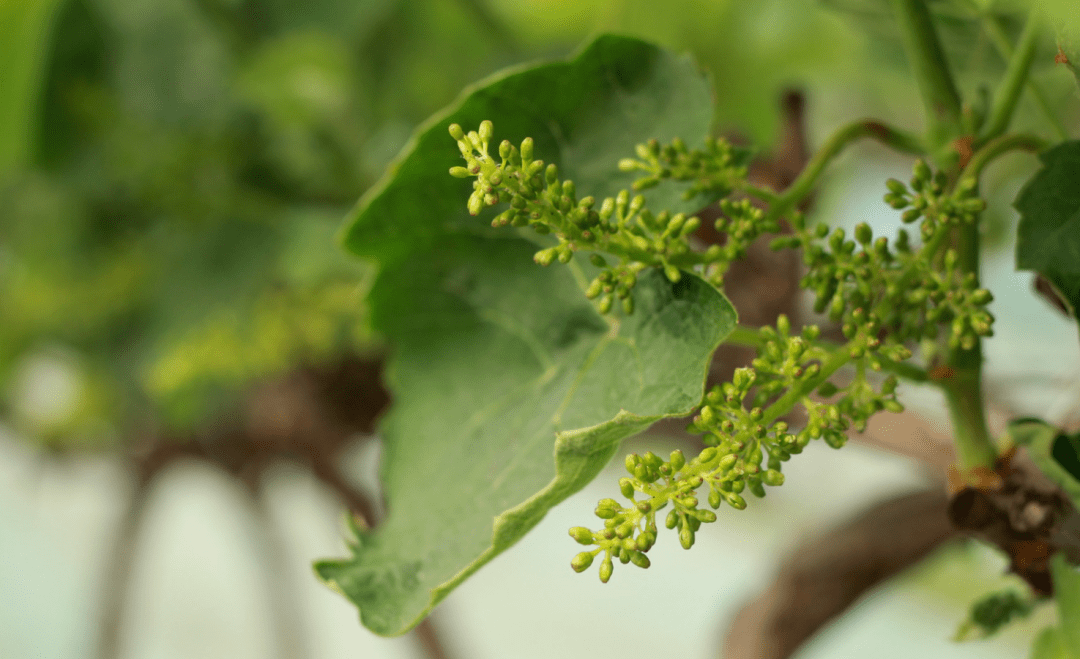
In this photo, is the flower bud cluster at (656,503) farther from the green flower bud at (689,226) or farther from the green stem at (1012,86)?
the green stem at (1012,86)

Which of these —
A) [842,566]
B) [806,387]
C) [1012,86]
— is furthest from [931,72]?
[842,566]

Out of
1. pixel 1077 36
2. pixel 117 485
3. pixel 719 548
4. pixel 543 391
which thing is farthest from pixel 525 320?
pixel 719 548

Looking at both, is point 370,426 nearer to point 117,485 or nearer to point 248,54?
point 248,54

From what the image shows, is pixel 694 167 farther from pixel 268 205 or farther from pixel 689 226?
pixel 268 205

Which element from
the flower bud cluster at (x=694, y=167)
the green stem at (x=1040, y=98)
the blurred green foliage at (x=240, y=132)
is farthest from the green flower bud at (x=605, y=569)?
the blurred green foliage at (x=240, y=132)

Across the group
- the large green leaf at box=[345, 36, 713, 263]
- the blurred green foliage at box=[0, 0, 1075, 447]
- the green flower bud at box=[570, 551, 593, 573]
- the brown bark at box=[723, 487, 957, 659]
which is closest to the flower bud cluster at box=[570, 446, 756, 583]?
the green flower bud at box=[570, 551, 593, 573]
